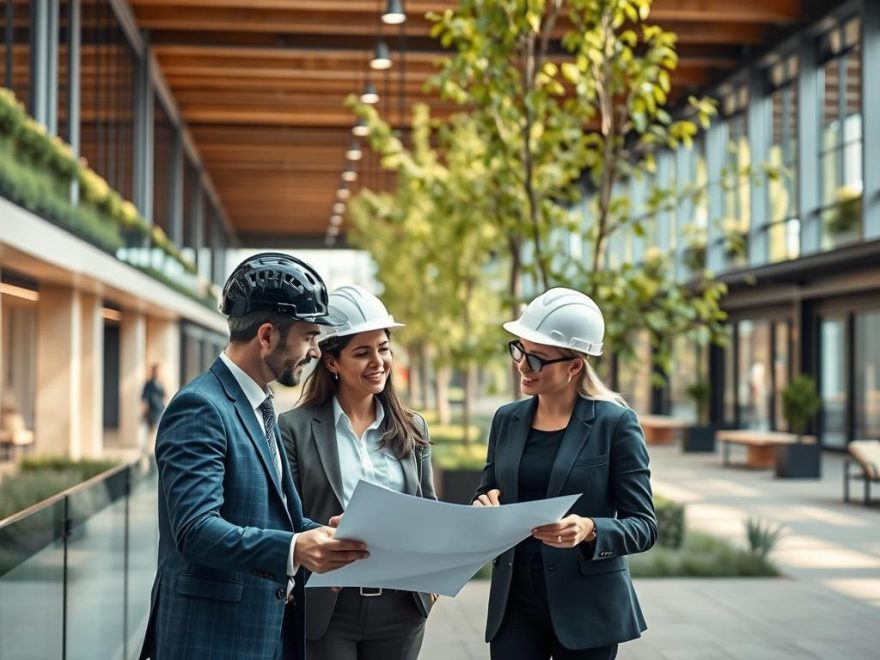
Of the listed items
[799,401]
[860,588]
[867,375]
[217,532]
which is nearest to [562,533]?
[217,532]

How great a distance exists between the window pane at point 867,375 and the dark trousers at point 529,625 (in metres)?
20.7

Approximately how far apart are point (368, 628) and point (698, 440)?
23.3 m

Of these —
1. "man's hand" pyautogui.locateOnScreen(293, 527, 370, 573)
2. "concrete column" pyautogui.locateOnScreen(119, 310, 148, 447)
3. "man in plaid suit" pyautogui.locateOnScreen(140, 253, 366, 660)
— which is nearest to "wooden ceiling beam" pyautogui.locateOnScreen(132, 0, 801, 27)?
"concrete column" pyautogui.locateOnScreen(119, 310, 148, 447)

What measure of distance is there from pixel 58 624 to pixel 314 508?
5.21ft

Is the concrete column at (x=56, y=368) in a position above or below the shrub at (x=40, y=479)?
above

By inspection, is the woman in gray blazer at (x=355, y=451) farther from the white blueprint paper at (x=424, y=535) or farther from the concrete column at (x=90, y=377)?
the concrete column at (x=90, y=377)

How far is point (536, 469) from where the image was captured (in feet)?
11.9

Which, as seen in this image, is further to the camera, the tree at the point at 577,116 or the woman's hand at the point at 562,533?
the tree at the point at 577,116

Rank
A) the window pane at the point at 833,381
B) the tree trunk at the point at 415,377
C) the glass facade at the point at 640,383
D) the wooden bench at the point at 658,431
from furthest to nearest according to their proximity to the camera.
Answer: the tree trunk at the point at 415,377, the glass facade at the point at 640,383, the wooden bench at the point at 658,431, the window pane at the point at 833,381

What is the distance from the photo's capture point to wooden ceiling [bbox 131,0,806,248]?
71.7 ft

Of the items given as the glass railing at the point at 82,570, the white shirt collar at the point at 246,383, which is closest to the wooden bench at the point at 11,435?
the glass railing at the point at 82,570

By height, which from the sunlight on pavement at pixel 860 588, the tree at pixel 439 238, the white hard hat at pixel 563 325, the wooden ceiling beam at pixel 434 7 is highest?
the wooden ceiling beam at pixel 434 7

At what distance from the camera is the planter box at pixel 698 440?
26.1 metres

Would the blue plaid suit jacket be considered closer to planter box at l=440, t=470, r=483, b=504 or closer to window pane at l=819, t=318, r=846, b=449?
planter box at l=440, t=470, r=483, b=504
